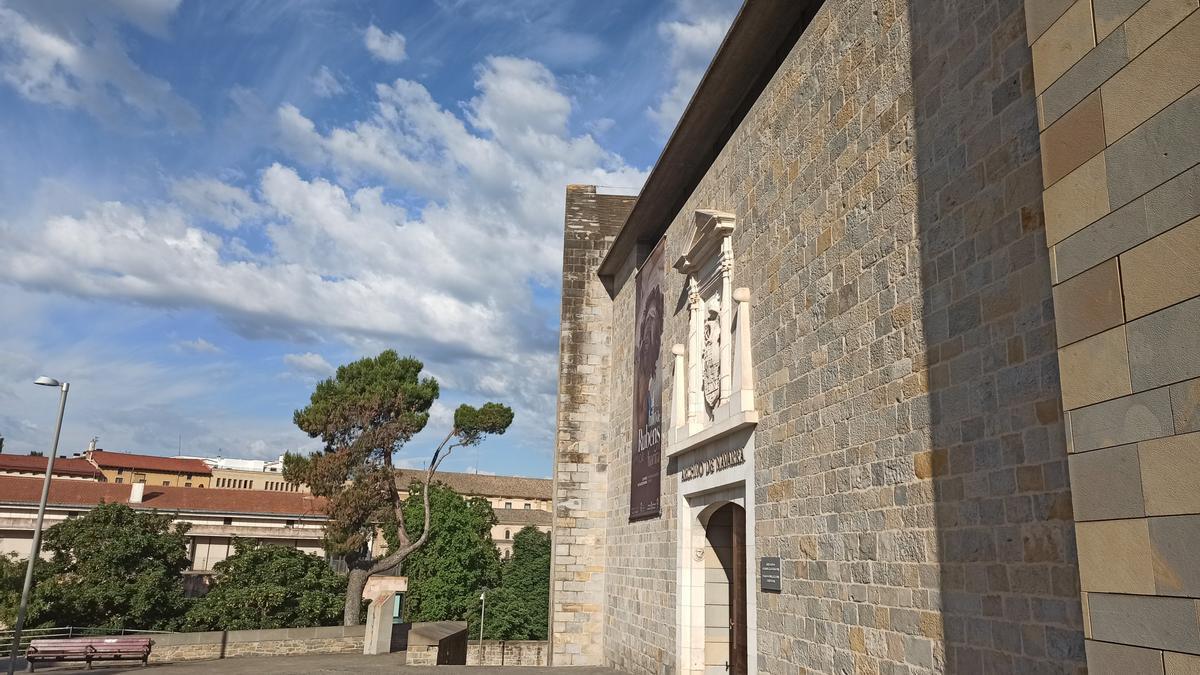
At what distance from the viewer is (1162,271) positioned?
325 cm

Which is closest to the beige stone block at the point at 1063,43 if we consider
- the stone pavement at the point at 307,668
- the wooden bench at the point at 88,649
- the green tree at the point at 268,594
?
the stone pavement at the point at 307,668

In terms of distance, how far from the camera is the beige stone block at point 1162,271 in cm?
313

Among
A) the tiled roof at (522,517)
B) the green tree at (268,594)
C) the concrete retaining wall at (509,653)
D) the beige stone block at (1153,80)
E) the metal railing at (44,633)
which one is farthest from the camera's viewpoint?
the tiled roof at (522,517)

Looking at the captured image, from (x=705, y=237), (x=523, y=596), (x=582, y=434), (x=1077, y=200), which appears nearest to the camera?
→ (x=1077, y=200)

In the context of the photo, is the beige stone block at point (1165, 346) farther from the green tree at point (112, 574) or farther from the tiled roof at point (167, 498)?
the tiled roof at point (167, 498)

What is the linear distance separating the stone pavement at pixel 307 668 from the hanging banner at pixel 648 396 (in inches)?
125

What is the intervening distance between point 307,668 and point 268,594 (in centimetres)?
1078

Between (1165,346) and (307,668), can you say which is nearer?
(1165,346)

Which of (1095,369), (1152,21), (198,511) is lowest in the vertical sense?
(1095,369)

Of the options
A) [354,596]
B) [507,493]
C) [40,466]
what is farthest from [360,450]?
[507,493]

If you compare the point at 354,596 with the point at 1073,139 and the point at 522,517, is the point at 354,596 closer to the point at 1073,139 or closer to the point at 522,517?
the point at 1073,139

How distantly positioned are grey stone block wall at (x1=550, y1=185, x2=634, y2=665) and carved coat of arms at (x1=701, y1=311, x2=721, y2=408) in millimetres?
7053

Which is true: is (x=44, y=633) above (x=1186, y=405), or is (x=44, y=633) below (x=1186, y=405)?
below

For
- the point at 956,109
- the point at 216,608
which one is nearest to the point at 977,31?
the point at 956,109
